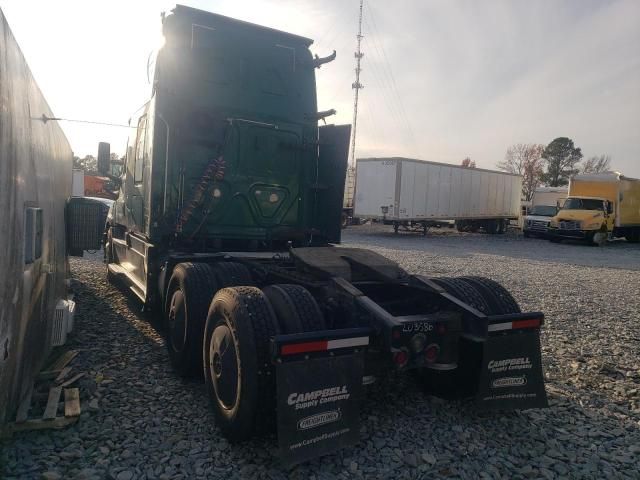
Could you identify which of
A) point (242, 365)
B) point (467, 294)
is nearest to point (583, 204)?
point (467, 294)

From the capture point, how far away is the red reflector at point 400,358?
135 inches

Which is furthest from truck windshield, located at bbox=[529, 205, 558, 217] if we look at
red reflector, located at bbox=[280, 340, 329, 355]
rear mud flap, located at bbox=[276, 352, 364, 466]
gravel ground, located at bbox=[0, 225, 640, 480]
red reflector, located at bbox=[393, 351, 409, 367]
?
red reflector, located at bbox=[280, 340, 329, 355]

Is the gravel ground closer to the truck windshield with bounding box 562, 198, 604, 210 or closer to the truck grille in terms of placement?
the truck grille

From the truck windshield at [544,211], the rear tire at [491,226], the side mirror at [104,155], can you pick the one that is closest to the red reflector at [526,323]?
the side mirror at [104,155]

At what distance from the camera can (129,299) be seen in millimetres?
7750

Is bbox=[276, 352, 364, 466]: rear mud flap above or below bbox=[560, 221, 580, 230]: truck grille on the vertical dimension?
below

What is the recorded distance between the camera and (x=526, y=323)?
388cm

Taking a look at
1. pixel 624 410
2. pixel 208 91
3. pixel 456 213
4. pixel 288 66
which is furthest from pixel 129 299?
pixel 456 213

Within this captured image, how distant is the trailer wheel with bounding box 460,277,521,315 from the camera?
14.4ft

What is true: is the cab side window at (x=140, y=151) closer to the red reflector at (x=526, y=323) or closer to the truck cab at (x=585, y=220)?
the red reflector at (x=526, y=323)

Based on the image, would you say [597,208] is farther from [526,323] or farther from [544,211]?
[526,323]

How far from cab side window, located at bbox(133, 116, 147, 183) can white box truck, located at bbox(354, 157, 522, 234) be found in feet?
54.4

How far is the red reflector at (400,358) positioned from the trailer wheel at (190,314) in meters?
1.82

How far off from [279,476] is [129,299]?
5462 mm
